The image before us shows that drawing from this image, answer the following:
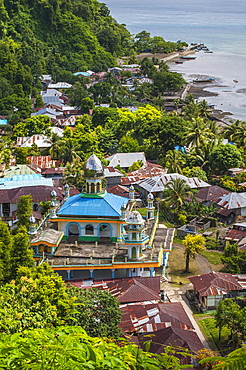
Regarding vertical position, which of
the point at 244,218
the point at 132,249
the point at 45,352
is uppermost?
the point at 45,352

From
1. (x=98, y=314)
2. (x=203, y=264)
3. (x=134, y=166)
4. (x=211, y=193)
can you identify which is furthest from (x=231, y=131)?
(x=98, y=314)

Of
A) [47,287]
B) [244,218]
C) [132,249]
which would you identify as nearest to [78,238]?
[132,249]

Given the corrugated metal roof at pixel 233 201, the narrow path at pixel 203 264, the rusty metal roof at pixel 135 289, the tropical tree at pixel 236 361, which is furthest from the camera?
the corrugated metal roof at pixel 233 201

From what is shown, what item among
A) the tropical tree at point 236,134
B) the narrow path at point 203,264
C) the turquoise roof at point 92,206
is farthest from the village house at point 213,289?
the tropical tree at point 236,134

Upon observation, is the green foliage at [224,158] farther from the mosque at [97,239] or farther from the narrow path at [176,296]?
the narrow path at [176,296]

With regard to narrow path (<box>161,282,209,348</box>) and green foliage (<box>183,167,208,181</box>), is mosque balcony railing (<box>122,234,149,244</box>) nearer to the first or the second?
narrow path (<box>161,282,209,348</box>)

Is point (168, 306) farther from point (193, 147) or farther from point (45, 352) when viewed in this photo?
point (193, 147)

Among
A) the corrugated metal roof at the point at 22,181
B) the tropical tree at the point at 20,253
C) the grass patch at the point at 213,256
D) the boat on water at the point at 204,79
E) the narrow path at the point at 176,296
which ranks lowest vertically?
the grass patch at the point at 213,256
